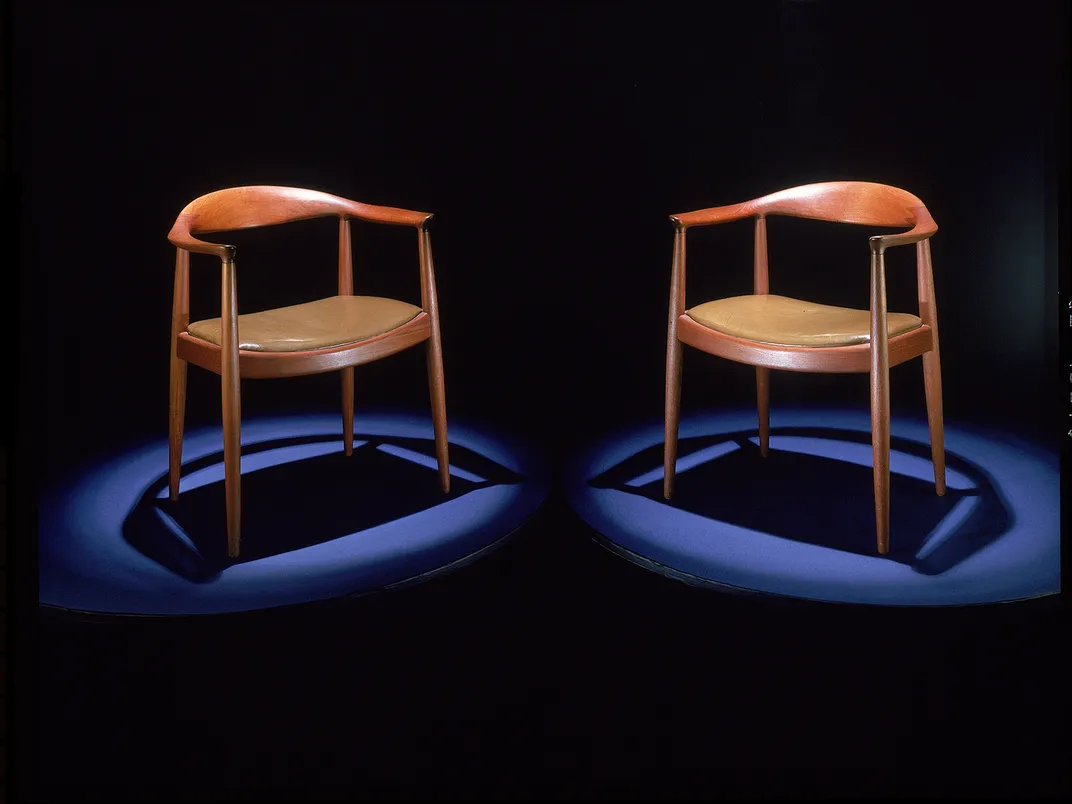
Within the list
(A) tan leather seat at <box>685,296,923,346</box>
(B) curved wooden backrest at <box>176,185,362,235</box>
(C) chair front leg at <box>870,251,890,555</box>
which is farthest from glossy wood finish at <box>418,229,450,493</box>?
(C) chair front leg at <box>870,251,890,555</box>

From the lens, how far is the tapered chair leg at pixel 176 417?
303cm

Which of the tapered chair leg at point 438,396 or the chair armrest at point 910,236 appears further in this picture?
the tapered chair leg at point 438,396

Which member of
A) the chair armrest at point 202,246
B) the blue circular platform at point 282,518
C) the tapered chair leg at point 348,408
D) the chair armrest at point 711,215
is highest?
the chair armrest at point 711,215

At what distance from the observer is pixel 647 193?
4152 mm

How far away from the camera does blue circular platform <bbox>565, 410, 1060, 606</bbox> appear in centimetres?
261

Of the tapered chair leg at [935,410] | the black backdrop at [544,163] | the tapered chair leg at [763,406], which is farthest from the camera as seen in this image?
the black backdrop at [544,163]

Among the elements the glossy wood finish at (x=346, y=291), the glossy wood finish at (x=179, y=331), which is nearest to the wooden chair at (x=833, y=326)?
the glossy wood finish at (x=346, y=291)

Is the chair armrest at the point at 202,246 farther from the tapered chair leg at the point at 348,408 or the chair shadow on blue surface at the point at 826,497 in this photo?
Answer: the chair shadow on blue surface at the point at 826,497

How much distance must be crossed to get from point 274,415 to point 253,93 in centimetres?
111

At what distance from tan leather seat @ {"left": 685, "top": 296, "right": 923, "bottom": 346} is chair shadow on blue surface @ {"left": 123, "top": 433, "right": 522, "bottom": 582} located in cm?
78

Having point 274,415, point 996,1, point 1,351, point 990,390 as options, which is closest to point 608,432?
point 274,415

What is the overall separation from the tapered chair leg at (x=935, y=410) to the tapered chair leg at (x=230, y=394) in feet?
5.71

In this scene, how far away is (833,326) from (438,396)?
1076 mm

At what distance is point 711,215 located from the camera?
320 cm
